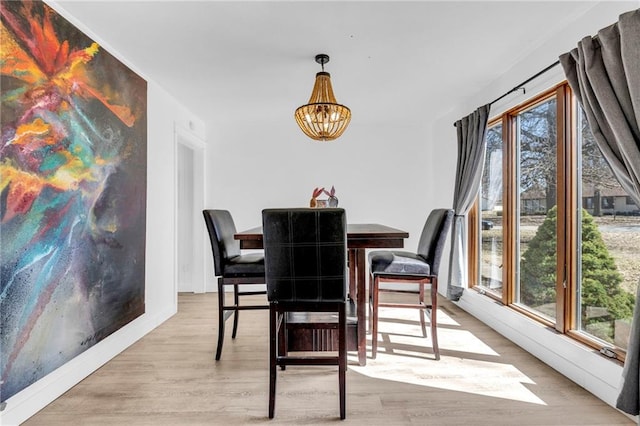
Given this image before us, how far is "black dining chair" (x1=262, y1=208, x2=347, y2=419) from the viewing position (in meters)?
1.73

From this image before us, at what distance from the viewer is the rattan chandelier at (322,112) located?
242 cm

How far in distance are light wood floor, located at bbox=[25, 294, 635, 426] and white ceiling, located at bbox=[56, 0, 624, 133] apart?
7.42 ft

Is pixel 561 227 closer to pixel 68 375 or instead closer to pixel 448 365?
pixel 448 365

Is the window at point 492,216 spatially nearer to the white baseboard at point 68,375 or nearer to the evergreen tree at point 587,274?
the evergreen tree at point 587,274

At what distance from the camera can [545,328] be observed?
2402 mm

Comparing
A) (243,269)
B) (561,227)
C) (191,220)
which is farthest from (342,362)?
(191,220)

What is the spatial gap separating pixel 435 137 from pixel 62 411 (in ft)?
15.0

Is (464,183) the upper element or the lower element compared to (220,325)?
upper

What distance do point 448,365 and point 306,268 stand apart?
1357 millimetres

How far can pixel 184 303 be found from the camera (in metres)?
3.98

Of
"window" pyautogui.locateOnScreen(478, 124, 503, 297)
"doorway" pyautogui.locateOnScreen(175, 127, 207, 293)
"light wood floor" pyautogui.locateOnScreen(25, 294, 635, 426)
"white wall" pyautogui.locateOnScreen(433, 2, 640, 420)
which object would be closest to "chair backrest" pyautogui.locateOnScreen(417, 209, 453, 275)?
"light wood floor" pyautogui.locateOnScreen(25, 294, 635, 426)

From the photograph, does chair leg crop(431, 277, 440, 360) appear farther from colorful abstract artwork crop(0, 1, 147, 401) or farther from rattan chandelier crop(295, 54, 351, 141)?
colorful abstract artwork crop(0, 1, 147, 401)

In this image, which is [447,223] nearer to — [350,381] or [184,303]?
[350,381]

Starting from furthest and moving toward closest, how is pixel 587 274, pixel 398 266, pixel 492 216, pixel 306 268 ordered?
pixel 492 216 → pixel 398 266 → pixel 587 274 → pixel 306 268
